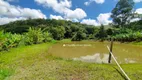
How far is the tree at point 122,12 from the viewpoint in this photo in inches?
1251

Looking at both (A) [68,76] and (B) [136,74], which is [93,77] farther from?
(B) [136,74]

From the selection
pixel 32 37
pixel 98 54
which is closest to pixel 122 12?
pixel 32 37

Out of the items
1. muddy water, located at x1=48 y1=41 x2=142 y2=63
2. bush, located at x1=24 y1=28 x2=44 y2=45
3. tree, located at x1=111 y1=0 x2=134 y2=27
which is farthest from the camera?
tree, located at x1=111 y1=0 x2=134 y2=27

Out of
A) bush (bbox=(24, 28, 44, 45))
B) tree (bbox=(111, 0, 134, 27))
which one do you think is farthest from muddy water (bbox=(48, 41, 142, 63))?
tree (bbox=(111, 0, 134, 27))

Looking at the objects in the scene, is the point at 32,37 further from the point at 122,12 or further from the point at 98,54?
the point at 122,12

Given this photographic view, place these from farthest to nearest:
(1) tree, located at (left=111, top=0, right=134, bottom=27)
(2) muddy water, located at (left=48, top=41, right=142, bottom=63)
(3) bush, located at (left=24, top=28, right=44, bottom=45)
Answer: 1. (1) tree, located at (left=111, top=0, right=134, bottom=27)
2. (3) bush, located at (left=24, top=28, right=44, bottom=45)
3. (2) muddy water, located at (left=48, top=41, right=142, bottom=63)

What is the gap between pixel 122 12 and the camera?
3256cm

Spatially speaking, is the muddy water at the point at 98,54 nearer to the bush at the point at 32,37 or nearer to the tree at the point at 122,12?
the bush at the point at 32,37

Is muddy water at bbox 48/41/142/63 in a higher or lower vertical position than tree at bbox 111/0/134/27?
lower

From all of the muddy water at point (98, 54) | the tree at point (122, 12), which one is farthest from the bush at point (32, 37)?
the tree at point (122, 12)

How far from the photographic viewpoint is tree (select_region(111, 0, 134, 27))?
31.8m

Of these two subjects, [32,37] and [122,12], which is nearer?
[32,37]

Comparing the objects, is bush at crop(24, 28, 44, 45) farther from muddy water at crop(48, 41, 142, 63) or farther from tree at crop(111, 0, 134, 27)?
tree at crop(111, 0, 134, 27)

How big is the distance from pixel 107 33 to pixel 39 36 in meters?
15.7
